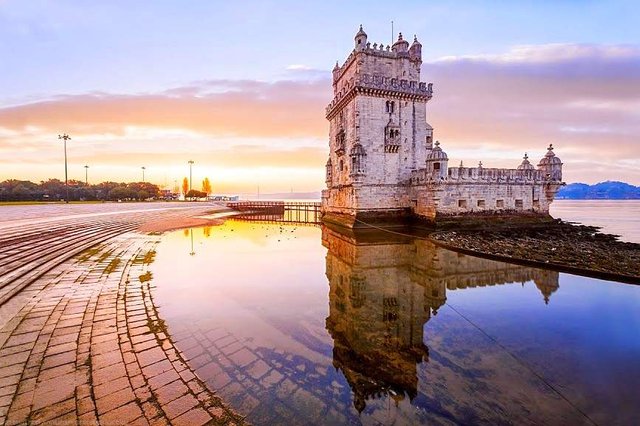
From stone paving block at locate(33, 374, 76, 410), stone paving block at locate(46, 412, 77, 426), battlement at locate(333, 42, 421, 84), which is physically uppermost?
battlement at locate(333, 42, 421, 84)

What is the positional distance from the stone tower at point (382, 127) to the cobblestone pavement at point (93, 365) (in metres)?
23.9

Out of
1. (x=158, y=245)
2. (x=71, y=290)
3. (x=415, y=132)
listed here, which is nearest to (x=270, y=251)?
(x=158, y=245)

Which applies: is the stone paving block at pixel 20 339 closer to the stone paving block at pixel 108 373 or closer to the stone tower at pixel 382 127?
the stone paving block at pixel 108 373

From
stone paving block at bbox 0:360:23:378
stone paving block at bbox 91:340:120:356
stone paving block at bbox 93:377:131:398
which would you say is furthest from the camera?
stone paving block at bbox 91:340:120:356

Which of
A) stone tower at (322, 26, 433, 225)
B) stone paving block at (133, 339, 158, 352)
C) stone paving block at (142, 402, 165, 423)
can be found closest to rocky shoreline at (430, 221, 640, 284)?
stone tower at (322, 26, 433, 225)

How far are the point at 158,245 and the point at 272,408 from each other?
630 inches

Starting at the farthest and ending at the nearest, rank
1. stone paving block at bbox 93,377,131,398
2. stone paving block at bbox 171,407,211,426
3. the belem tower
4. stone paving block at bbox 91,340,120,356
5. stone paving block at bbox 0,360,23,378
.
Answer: the belem tower < stone paving block at bbox 91,340,120,356 < stone paving block at bbox 0,360,23,378 < stone paving block at bbox 93,377,131,398 < stone paving block at bbox 171,407,211,426

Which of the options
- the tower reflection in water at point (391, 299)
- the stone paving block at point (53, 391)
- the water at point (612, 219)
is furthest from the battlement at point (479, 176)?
the stone paving block at point (53, 391)

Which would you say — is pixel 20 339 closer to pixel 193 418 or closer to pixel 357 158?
pixel 193 418

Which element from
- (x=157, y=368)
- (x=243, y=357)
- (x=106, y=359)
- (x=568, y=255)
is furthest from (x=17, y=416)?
(x=568, y=255)

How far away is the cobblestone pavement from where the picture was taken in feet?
12.9

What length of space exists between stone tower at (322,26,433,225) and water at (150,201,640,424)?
681 inches

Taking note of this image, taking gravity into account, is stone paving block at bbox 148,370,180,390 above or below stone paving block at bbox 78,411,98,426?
below

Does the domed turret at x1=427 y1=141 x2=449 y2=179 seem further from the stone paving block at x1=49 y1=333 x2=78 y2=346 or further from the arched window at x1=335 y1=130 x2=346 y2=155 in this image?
the stone paving block at x1=49 y1=333 x2=78 y2=346
